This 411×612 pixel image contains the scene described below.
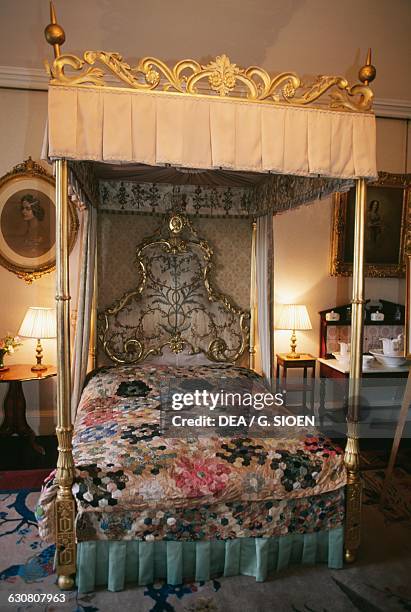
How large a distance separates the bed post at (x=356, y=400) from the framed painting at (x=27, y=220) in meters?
2.92

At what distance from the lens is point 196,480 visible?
2.34m

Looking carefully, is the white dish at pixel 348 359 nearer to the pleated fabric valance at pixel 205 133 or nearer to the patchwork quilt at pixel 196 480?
the patchwork quilt at pixel 196 480

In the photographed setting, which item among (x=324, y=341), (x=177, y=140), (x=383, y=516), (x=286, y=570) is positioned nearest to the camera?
(x=177, y=140)

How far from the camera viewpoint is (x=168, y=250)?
14.6ft

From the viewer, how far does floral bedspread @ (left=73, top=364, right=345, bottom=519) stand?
2295mm

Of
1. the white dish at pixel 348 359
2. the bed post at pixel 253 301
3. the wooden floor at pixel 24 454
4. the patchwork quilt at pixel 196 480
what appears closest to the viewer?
the patchwork quilt at pixel 196 480

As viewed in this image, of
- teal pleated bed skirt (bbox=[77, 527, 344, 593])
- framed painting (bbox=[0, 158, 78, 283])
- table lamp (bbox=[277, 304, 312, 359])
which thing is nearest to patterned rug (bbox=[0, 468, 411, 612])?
teal pleated bed skirt (bbox=[77, 527, 344, 593])

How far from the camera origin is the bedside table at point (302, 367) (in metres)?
4.56

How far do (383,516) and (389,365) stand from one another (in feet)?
4.91

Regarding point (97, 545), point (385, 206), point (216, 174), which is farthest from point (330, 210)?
point (97, 545)

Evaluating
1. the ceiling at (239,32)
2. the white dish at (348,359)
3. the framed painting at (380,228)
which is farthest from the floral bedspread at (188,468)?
the ceiling at (239,32)

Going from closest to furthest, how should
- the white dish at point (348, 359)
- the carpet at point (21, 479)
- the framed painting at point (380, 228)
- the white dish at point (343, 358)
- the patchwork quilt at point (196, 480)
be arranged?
1. the patchwork quilt at point (196, 480)
2. the carpet at point (21, 479)
3. the white dish at point (348, 359)
4. the white dish at point (343, 358)
5. the framed painting at point (380, 228)

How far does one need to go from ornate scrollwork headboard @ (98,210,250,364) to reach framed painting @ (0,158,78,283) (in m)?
0.80

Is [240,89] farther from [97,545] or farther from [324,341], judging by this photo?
[97,545]
